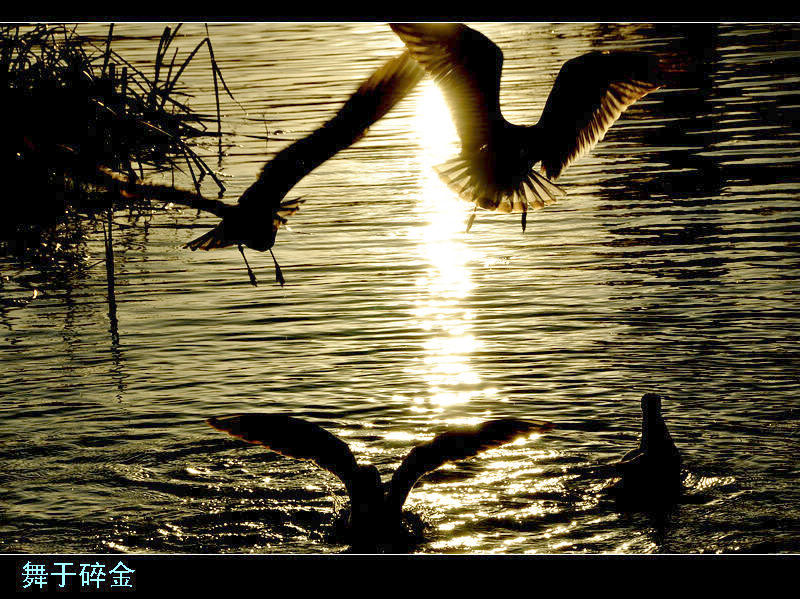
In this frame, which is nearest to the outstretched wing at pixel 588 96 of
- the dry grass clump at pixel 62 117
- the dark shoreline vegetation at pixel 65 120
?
the dark shoreline vegetation at pixel 65 120

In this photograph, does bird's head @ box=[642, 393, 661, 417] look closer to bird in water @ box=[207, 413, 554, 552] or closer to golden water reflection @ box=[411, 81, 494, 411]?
bird in water @ box=[207, 413, 554, 552]

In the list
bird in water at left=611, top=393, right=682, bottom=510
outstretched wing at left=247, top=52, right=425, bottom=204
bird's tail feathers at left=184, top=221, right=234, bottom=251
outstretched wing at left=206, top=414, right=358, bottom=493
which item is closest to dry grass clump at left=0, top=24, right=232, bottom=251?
bird's tail feathers at left=184, top=221, right=234, bottom=251

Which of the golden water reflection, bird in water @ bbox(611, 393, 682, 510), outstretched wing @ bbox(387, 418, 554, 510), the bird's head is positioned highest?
the golden water reflection

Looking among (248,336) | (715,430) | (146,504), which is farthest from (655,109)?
(146,504)

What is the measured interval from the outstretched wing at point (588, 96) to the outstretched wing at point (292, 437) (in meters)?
2.51

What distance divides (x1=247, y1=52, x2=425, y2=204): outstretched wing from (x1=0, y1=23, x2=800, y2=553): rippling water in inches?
76.2

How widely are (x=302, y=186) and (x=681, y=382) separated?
7.39 m

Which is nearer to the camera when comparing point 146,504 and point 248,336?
point 146,504

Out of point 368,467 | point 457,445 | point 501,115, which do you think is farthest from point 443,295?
point 457,445

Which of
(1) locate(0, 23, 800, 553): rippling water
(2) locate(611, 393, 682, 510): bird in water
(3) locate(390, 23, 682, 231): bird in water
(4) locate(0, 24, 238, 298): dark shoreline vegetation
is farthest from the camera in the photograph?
(4) locate(0, 24, 238, 298): dark shoreline vegetation

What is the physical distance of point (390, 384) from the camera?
8.47m

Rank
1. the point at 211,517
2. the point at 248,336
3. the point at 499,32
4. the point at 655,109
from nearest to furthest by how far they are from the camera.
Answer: the point at 211,517 → the point at 248,336 → the point at 655,109 → the point at 499,32

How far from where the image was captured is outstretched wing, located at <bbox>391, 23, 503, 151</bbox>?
6.89m
